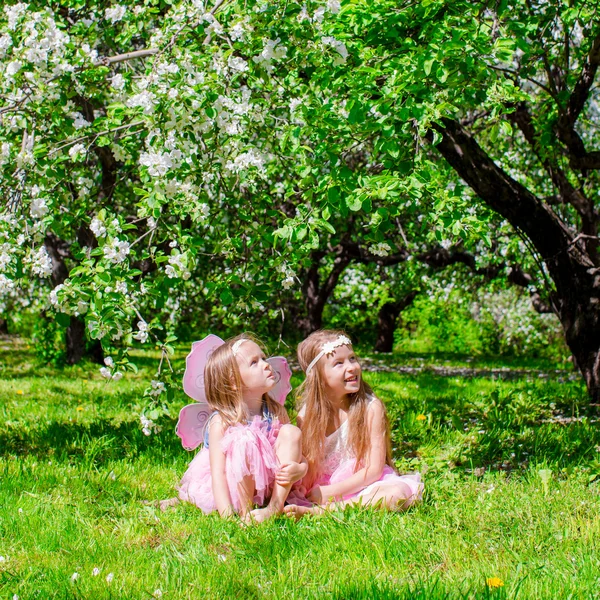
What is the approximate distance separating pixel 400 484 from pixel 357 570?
86cm

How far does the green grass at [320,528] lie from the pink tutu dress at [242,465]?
0.13m

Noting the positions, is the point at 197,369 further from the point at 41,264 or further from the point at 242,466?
the point at 41,264

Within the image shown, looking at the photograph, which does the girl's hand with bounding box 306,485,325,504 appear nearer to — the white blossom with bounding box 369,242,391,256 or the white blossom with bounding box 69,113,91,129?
the white blossom with bounding box 369,242,391,256

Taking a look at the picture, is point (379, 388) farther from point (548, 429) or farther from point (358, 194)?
point (358, 194)

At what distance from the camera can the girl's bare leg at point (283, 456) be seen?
3098mm

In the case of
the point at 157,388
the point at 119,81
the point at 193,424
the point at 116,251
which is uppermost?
the point at 119,81

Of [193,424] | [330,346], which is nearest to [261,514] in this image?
[193,424]

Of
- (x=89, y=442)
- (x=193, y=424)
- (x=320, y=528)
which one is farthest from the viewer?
(x=89, y=442)

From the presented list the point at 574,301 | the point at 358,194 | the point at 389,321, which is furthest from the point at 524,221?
the point at 389,321

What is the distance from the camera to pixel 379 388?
6895 mm

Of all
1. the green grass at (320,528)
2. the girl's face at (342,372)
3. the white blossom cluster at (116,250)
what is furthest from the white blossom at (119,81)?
the green grass at (320,528)

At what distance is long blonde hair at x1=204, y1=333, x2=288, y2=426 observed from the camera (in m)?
3.34

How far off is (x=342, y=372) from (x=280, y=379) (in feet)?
1.19

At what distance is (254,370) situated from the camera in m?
3.35
